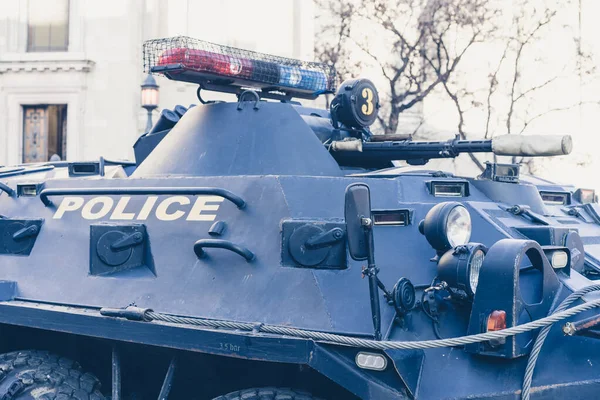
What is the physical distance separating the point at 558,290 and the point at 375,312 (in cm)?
97

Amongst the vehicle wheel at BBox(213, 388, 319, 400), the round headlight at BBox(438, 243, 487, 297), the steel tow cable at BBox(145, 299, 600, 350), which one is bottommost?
the vehicle wheel at BBox(213, 388, 319, 400)

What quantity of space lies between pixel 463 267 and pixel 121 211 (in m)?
2.05

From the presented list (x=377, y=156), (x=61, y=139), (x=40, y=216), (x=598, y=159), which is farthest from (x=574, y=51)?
(x=40, y=216)

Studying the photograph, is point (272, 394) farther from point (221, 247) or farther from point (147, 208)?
point (147, 208)

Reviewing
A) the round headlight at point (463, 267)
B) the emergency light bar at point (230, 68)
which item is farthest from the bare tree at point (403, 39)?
the round headlight at point (463, 267)

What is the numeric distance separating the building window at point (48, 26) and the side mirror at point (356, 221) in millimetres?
18660

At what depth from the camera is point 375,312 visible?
375cm

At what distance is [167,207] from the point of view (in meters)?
4.83

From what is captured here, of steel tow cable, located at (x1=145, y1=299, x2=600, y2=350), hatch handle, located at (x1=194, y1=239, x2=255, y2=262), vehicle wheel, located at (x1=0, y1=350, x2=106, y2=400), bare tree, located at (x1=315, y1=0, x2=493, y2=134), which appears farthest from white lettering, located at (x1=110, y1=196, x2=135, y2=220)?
bare tree, located at (x1=315, y1=0, x2=493, y2=134)

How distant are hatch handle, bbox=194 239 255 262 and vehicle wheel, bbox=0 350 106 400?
0.95m

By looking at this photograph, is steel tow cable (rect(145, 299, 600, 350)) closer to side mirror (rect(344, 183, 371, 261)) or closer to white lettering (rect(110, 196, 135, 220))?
side mirror (rect(344, 183, 371, 261))

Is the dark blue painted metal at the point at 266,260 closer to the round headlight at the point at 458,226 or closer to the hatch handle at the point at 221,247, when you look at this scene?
the hatch handle at the point at 221,247

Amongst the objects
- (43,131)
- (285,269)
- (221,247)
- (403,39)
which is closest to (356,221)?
(285,269)

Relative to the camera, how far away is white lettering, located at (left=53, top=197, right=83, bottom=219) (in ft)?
17.3
